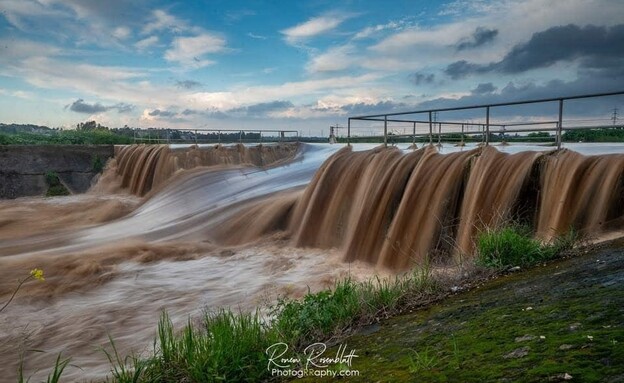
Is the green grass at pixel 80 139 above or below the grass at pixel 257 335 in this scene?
above

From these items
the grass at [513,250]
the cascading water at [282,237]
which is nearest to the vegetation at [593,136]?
the cascading water at [282,237]

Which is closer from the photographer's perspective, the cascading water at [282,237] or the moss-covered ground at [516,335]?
the moss-covered ground at [516,335]

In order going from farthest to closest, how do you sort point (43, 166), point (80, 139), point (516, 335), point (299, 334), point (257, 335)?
point (80, 139) < point (43, 166) < point (299, 334) < point (257, 335) < point (516, 335)

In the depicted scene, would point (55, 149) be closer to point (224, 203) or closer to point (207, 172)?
point (207, 172)

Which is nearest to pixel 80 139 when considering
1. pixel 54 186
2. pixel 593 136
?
pixel 54 186

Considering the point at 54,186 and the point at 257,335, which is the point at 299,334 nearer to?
A: the point at 257,335

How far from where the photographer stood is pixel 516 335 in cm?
288

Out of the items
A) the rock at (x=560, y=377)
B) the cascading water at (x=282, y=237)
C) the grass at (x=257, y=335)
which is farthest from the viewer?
the cascading water at (x=282, y=237)

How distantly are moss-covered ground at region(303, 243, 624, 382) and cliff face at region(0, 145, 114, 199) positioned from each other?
26314mm

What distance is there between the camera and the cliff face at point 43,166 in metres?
25.3

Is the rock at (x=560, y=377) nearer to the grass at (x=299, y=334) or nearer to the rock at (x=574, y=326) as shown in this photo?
the grass at (x=299, y=334)

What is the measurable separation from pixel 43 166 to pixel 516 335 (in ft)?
92.6

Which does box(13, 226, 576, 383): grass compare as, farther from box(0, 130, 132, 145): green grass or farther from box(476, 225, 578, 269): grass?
box(0, 130, 132, 145): green grass

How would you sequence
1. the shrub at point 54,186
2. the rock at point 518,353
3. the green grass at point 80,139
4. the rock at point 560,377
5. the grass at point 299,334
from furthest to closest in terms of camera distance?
the green grass at point 80,139
the shrub at point 54,186
the grass at point 299,334
the rock at point 518,353
the rock at point 560,377
